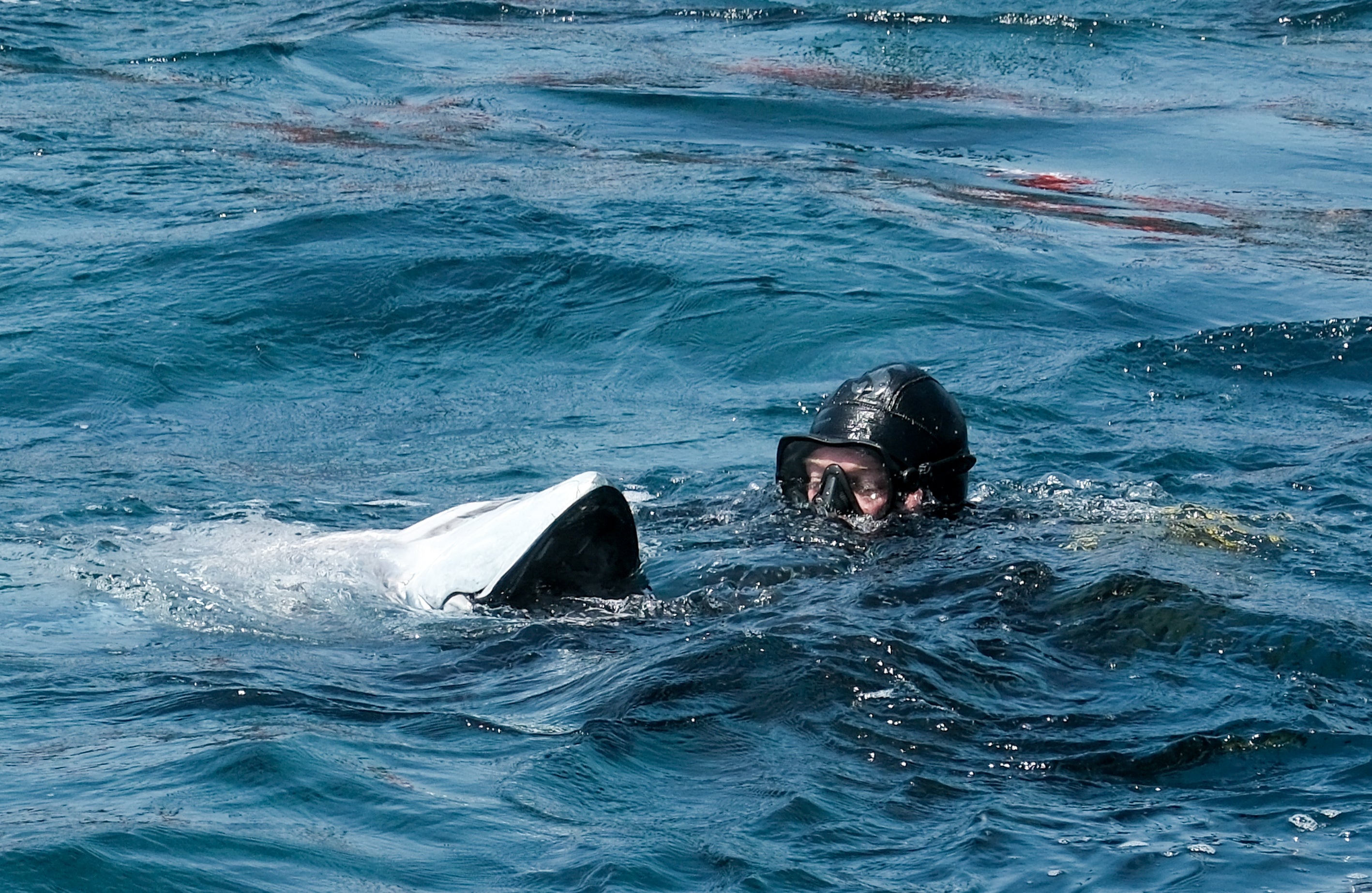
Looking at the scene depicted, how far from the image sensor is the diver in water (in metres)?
6.16

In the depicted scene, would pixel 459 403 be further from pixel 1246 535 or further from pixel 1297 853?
pixel 1297 853

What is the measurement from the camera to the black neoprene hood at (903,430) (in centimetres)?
619

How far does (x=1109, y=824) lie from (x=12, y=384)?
685cm

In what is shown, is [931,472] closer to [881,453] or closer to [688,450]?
[881,453]

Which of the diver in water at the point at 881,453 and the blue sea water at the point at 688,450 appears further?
the diver in water at the point at 881,453

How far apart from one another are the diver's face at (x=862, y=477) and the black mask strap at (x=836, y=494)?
0.02 metres

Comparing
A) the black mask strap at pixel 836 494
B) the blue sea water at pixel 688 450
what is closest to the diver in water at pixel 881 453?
the black mask strap at pixel 836 494

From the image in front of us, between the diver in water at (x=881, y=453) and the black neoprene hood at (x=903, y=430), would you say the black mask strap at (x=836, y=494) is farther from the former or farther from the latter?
the black neoprene hood at (x=903, y=430)

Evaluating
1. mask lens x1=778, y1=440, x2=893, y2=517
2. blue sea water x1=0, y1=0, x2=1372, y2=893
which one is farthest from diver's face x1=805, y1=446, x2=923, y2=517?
blue sea water x1=0, y1=0, x2=1372, y2=893

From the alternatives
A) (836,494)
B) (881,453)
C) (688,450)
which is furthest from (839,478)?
(688,450)

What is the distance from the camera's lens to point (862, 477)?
243 inches

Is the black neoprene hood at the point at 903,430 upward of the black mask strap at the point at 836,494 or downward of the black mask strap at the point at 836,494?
upward

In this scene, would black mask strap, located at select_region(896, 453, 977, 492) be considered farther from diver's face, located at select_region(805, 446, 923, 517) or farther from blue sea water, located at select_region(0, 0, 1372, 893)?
blue sea water, located at select_region(0, 0, 1372, 893)

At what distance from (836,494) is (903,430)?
340 millimetres
